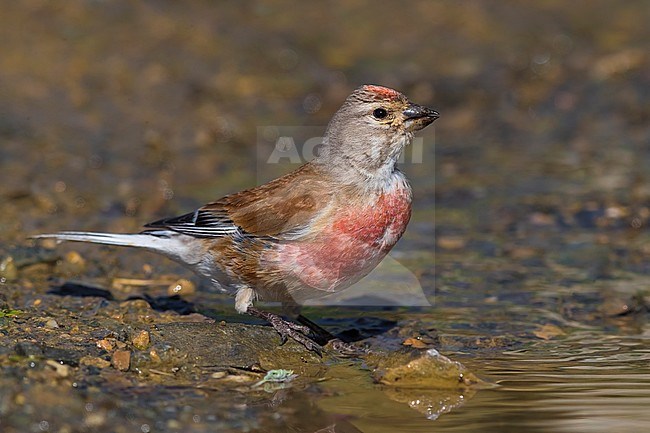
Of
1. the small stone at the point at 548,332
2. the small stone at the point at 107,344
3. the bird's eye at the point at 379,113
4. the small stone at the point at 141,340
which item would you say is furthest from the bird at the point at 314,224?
the small stone at the point at 548,332

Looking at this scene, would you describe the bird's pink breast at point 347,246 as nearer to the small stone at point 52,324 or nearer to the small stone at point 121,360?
the small stone at point 121,360

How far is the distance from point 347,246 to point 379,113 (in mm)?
850

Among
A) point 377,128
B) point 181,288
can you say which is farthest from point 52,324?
point 377,128

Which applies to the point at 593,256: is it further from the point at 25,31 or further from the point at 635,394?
the point at 25,31

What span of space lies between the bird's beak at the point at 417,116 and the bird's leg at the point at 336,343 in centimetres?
125

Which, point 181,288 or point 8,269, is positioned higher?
point 8,269

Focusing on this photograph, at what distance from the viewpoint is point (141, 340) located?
Result: 5.32m

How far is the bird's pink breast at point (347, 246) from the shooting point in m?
5.66

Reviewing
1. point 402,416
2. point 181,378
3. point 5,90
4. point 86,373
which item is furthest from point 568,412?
point 5,90

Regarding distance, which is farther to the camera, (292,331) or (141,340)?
(292,331)

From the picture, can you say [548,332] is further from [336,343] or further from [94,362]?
[94,362]

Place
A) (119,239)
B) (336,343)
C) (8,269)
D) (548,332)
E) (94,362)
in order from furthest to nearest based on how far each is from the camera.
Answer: (8,269) < (119,239) < (548,332) < (336,343) < (94,362)

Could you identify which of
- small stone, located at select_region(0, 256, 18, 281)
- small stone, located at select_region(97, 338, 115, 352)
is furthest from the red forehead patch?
small stone, located at select_region(0, 256, 18, 281)

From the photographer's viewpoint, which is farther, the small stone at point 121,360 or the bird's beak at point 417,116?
the bird's beak at point 417,116
